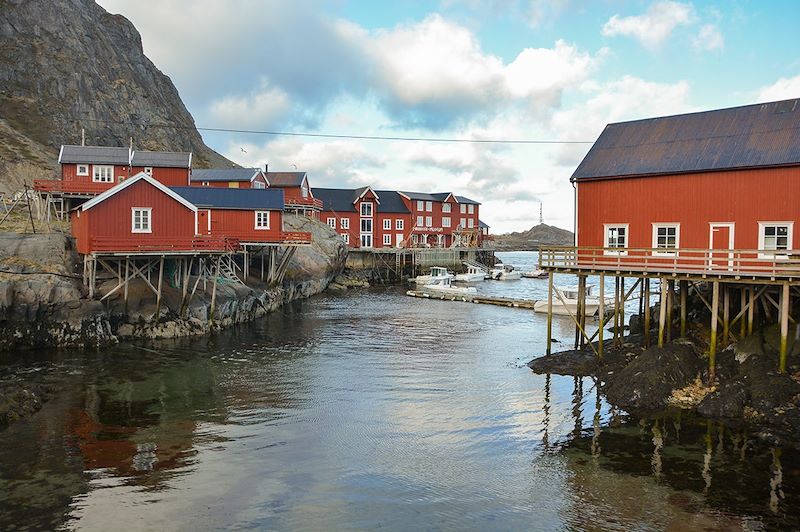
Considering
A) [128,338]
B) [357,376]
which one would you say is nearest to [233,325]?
[128,338]

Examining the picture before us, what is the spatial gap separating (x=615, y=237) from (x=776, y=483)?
14.4 meters

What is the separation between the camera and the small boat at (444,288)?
59.4 metres

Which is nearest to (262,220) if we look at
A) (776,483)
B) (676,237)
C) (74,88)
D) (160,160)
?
(160,160)

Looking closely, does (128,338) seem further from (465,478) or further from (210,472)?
(465,478)

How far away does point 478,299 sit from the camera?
53.4m

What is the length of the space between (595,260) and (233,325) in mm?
22358

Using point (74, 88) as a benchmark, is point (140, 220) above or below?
below

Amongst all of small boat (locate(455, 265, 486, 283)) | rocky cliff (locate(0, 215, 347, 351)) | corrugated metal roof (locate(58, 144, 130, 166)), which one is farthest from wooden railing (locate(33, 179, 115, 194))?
small boat (locate(455, 265, 486, 283))

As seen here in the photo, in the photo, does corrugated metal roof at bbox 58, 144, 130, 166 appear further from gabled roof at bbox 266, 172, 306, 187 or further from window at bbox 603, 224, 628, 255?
window at bbox 603, 224, 628, 255

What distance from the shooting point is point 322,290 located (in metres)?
59.1

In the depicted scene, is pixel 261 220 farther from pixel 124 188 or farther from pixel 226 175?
pixel 226 175

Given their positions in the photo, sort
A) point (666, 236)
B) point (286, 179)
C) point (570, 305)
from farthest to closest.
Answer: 1. point (286, 179)
2. point (570, 305)
3. point (666, 236)

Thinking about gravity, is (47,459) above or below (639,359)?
below

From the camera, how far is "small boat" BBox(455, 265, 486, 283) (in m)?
75.8
